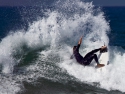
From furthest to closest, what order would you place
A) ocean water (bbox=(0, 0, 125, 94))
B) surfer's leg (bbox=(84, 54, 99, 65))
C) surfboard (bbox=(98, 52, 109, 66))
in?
surfboard (bbox=(98, 52, 109, 66))
surfer's leg (bbox=(84, 54, 99, 65))
ocean water (bbox=(0, 0, 125, 94))

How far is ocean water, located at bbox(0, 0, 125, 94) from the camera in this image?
40.8ft

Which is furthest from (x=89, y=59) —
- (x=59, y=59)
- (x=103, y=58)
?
(x=59, y=59)

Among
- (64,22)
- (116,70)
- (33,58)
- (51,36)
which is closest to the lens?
(116,70)

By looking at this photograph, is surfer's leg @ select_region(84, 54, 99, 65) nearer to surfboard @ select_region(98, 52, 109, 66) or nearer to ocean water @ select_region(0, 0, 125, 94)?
ocean water @ select_region(0, 0, 125, 94)

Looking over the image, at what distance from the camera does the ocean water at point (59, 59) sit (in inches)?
489

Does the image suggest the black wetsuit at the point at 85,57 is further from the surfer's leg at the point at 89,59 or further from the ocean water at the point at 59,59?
the ocean water at the point at 59,59

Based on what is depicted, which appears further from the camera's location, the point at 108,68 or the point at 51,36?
the point at 51,36

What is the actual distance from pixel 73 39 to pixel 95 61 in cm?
617

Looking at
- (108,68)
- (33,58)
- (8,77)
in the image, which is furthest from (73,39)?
(8,77)

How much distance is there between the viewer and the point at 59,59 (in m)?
16.4

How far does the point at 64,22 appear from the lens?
2202 cm

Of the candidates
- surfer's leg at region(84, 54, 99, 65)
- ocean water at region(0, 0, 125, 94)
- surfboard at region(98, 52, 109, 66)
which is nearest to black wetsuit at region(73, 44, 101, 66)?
surfer's leg at region(84, 54, 99, 65)

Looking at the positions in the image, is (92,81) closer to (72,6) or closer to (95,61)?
(95,61)

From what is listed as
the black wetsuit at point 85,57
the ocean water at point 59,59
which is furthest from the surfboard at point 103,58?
the black wetsuit at point 85,57
